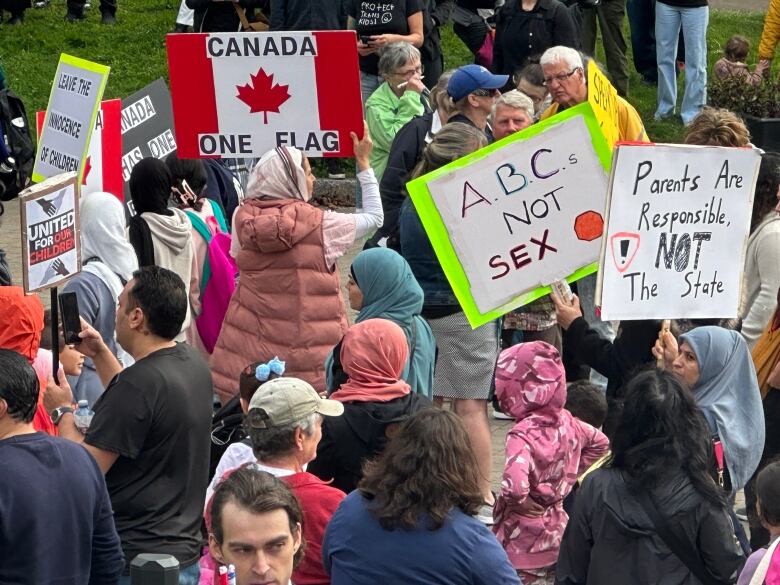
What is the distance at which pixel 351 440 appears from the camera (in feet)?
18.8

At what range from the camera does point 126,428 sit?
519cm

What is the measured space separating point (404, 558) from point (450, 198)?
2245mm

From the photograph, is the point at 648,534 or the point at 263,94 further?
the point at 263,94

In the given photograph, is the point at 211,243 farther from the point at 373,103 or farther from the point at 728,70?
the point at 728,70

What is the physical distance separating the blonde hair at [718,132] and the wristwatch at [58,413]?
326 cm

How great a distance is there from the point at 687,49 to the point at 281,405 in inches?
394

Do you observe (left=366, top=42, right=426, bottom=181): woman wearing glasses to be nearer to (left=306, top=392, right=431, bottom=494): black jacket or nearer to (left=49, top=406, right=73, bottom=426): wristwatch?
(left=306, top=392, right=431, bottom=494): black jacket

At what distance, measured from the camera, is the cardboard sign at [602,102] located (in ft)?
20.9

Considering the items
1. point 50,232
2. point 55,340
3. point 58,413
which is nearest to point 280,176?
point 50,232

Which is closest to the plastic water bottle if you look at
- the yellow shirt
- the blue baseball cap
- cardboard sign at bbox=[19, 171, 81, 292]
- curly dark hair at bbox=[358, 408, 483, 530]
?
cardboard sign at bbox=[19, 171, 81, 292]

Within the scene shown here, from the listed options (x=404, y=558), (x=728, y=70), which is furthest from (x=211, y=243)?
(x=728, y=70)

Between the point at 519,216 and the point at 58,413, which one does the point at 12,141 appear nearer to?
the point at 519,216

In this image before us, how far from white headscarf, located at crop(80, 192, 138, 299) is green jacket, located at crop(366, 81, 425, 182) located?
310cm

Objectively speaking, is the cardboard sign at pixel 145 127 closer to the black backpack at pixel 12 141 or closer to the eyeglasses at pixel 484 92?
the eyeglasses at pixel 484 92
